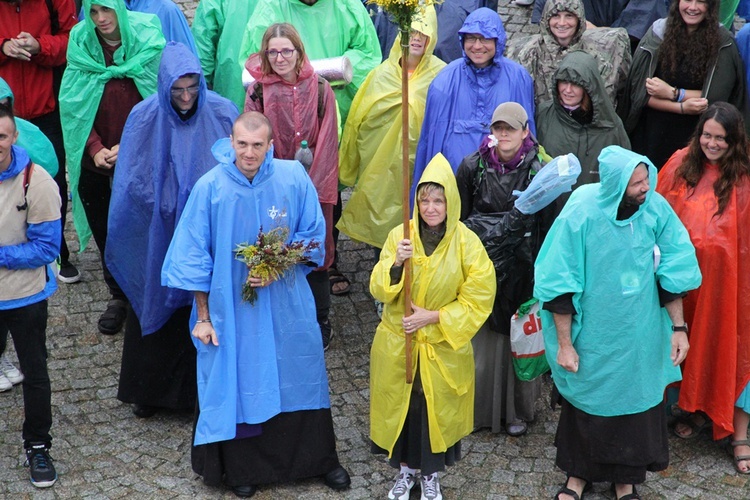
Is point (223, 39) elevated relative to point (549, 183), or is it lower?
elevated

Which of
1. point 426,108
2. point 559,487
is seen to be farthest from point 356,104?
point 559,487

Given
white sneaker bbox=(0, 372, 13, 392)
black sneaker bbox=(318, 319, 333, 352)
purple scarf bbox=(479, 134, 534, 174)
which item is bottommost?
white sneaker bbox=(0, 372, 13, 392)

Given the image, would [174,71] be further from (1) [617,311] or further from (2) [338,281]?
(1) [617,311]

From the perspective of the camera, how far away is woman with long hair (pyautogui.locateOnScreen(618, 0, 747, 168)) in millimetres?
7426

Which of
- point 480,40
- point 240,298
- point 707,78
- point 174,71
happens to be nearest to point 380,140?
point 480,40

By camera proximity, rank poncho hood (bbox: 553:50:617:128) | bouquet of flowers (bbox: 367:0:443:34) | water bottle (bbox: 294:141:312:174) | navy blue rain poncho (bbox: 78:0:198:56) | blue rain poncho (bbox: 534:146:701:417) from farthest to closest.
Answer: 1. navy blue rain poncho (bbox: 78:0:198:56)
2. water bottle (bbox: 294:141:312:174)
3. poncho hood (bbox: 553:50:617:128)
4. blue rain poncho (bbox: 534:146:701:417)
5. bouquet of flowers (bbox: 367:0:443:34)

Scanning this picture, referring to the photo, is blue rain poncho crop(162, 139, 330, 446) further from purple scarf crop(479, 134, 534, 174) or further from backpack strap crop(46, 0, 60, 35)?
backpack strap crop(46, 0, 60, 35)

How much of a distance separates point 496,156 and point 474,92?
77 centimetres

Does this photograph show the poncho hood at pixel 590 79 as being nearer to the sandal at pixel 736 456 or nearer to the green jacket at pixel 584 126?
the green jacket at pixel 584 126

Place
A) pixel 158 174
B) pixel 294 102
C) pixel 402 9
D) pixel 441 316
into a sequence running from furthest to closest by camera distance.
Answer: pixel 294 102, pixel 158 174, pixel 441 316, pixel 402 9

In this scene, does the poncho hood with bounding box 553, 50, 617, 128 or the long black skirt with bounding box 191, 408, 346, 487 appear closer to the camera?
the long black skirt with bounding box 191, 408, 346, 487

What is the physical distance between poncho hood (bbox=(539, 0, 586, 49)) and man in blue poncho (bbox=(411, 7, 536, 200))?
0.41 metres

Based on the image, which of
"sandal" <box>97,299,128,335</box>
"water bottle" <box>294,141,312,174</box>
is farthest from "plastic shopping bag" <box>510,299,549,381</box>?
"sandal" <box>97,299,128,335</box>

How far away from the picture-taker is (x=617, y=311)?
5910 millimetres
